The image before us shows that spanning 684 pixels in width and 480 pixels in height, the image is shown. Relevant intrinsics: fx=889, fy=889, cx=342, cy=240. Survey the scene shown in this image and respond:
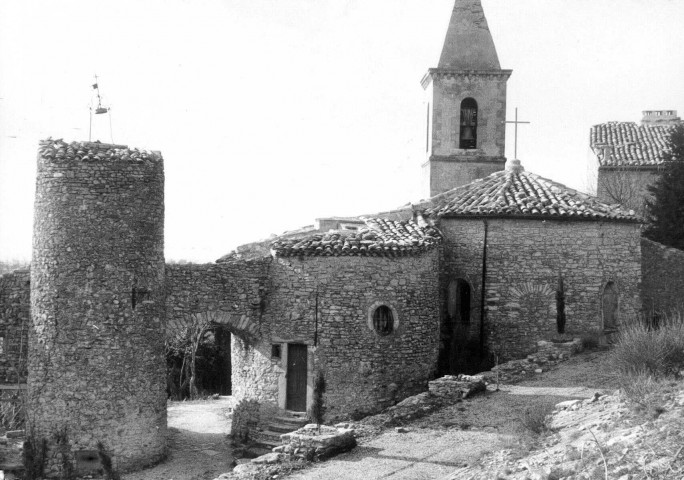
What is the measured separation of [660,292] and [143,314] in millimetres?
14298

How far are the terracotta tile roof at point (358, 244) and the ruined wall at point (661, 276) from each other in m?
6.80

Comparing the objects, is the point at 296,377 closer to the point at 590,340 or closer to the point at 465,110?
the point at 590,340

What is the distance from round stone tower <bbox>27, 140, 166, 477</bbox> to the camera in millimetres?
18203

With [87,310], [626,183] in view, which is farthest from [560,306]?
[626,183]

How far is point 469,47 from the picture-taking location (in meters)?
30.2

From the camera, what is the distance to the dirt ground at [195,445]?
60.6 ft

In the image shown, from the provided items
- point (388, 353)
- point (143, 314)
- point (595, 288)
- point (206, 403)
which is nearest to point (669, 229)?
point (595, 288)

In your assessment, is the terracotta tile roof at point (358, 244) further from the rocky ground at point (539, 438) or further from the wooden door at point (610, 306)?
the wooden door at point (610, 306)

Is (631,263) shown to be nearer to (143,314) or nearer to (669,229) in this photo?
(669,229)

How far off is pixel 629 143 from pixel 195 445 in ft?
81.5

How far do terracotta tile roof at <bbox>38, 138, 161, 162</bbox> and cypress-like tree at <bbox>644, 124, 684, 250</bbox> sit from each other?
17699 mm

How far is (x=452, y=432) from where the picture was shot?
16.1m

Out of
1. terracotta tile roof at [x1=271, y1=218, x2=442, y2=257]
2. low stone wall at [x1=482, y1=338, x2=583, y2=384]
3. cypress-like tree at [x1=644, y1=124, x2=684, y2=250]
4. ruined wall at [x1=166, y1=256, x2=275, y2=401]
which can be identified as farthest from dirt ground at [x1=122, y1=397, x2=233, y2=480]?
cypress-like tree at [x1=644, y1=124, x2=684, y2=250]

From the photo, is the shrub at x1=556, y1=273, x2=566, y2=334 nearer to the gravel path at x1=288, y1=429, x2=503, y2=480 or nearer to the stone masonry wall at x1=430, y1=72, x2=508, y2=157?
the gravel path at x1=288, y1=429, x2=503, y2=480
